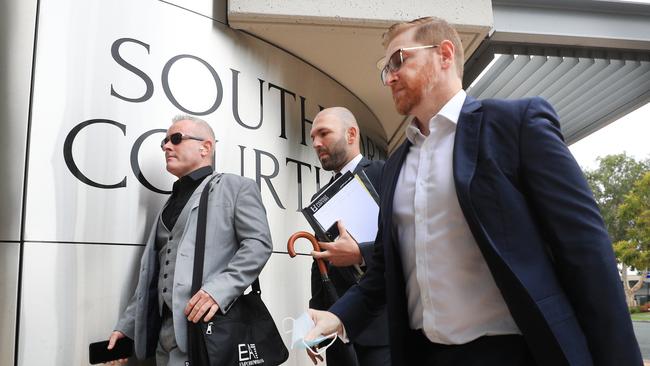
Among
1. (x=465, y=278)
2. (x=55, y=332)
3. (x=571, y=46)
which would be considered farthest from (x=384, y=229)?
(x=571, y=46)

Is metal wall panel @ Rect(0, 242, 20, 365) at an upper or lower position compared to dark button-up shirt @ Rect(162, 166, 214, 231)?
lower

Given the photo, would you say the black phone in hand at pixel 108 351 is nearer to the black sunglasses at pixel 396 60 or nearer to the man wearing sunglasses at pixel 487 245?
the man wearing sunglasses at pixel 487 245

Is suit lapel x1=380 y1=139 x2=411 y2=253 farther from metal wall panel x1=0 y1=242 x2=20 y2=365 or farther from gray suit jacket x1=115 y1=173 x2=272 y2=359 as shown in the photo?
metal wall panel x1=0 y1=242 x2=20 y2=365

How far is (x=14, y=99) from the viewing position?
3070mm

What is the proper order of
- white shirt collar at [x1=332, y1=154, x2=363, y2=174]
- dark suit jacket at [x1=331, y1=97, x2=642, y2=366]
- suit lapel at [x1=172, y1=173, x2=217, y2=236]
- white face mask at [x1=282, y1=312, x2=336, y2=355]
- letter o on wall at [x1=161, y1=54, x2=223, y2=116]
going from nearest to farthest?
dark suit jacket at [x1=331, y1=97, x2=642, y2=366] < white face mask at [x1=282, y1=312, x2=336, y2=355] < suit lapel at [x1=172, y1=173, x2=217, y2=236] < white shirt collar at [x1=332, y1=154, x2=363, y2=174] < letter o on wall at [x1=161, y1=54, x2=223, y2=116]

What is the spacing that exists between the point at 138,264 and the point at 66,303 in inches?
18.1

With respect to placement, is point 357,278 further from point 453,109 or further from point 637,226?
point 637,226

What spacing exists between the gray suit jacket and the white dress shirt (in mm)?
1110

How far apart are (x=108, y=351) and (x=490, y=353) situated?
2.28 meters

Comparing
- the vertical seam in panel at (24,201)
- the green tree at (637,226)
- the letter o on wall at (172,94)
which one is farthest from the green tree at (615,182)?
the vertical seam in panel at (24,201)

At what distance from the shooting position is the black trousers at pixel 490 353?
1349 millimetres

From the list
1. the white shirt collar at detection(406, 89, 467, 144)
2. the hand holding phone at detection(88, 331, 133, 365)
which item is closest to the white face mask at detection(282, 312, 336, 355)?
the white shirt collar at detection(406, 89, 467, 144)

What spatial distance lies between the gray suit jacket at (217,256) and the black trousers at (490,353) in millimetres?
1295

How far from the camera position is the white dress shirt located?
1.42m
